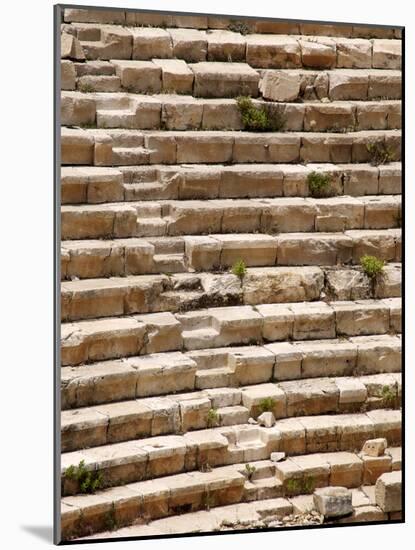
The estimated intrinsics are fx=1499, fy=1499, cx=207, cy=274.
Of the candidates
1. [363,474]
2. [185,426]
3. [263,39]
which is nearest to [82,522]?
[185,426]

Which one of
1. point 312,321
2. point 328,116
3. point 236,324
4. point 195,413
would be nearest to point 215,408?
point 195,413

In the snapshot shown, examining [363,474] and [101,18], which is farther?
[363,474]

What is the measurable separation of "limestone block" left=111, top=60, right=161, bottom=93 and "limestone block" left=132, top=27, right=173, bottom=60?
7 cm

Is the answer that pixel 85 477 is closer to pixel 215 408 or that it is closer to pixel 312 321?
pixel 215 408

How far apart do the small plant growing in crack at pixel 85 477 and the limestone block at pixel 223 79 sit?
314cm

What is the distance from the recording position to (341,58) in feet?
40.8

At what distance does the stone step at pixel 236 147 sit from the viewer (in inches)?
453

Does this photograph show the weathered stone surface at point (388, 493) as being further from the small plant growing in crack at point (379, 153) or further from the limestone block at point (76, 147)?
the limestone block at point (76, 147)

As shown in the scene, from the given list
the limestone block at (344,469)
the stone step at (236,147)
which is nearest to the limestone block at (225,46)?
the stone step at (236,147)

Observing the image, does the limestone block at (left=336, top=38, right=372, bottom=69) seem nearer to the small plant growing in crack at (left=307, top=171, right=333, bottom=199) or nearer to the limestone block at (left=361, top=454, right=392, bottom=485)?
the small plant growing in crack at (left=307, top=171, right=333, bottom=199)

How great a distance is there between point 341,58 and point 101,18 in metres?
2.33

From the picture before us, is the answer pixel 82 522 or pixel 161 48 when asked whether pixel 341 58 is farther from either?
pixel 82 522

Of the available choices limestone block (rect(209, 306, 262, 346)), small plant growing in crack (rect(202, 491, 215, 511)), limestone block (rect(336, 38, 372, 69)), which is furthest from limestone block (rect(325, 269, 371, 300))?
small plant growing in crack (rect(202, 491, 215, 511))

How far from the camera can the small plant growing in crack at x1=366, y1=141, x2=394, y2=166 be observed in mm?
12320
